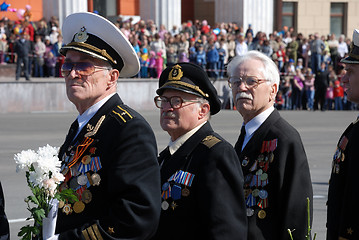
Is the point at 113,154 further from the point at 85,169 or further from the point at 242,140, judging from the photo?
the point at 242,140

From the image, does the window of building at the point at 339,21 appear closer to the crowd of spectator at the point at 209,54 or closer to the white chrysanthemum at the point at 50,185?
the crowd of spectator at the point at 209,54

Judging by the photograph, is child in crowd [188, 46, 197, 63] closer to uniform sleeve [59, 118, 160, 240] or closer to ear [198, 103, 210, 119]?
ear [198, 103, 210, 119]

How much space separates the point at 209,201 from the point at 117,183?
0.62 metres

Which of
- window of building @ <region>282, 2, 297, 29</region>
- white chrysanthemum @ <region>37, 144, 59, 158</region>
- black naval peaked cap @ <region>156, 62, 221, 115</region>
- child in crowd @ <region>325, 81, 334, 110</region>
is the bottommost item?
child in crowd @ <region>325, 81, 334, 110</region>

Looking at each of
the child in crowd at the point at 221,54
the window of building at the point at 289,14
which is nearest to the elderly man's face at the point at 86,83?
the child in crowd at the point at 221,54

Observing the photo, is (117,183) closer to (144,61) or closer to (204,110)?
(204,110)

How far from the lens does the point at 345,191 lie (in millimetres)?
4281

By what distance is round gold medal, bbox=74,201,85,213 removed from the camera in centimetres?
381

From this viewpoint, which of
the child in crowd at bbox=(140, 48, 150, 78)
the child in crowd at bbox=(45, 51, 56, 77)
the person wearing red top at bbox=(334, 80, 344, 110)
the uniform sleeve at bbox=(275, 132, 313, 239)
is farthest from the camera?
the person wearing red top at bbox=(334, 80, 344, 110)

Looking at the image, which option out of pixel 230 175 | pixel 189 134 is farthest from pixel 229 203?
pixel 189 134

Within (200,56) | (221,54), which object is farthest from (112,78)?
(221,54)

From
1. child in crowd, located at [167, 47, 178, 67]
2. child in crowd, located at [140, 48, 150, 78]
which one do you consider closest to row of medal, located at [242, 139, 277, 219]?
child in crowd, located at [140, 48, 150, 78]

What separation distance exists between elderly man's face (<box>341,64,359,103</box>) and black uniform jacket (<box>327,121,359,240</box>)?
15cm

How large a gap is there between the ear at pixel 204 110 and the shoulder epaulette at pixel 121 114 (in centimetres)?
62
